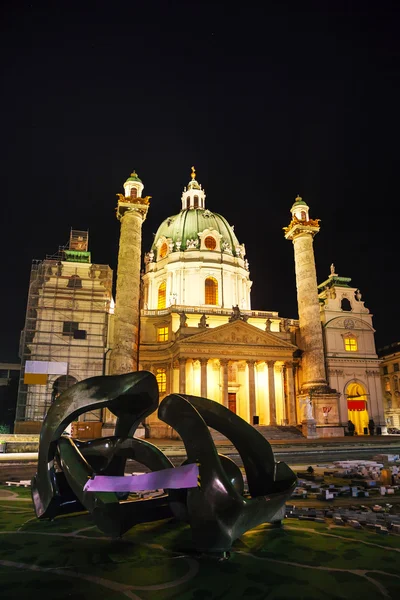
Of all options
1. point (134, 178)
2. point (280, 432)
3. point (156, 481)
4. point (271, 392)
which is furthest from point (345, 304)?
point (156, 481)

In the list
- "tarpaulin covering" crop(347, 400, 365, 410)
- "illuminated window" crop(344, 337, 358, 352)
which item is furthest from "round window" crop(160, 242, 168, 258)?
"tarpaulin covering" crop(347, 400, 365, 410)

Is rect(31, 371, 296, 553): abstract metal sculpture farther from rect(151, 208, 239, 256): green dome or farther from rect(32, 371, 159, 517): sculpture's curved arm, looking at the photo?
rect(151, 208, 239, 256): green dome

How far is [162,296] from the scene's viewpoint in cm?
5641

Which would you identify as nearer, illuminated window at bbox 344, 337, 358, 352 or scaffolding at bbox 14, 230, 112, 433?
scaffolding at bbox 14, 230, 112, 433

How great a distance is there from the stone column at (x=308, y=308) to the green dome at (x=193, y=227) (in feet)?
50.1

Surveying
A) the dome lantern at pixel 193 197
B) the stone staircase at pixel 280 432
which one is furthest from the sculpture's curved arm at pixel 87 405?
the dome lantern at pixel 193 197

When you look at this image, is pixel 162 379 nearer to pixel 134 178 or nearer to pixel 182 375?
pixel 182 375

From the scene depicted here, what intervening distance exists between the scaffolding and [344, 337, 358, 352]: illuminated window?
28.8 m

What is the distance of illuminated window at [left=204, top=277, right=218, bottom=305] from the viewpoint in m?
54.5

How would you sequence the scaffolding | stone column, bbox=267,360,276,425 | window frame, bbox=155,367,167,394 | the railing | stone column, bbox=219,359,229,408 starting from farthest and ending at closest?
the railing
window frame, bbox=155,367,167,394
stone column, bbox=267,360,276,425
stone column, bbox=219,359,229,408
the scaffolding

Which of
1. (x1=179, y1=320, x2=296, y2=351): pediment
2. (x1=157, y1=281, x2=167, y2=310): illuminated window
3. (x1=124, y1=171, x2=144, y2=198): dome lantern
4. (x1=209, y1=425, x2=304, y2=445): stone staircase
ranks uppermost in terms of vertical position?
(x1=124, y1=171, x2=144, y2=198): dome lantern

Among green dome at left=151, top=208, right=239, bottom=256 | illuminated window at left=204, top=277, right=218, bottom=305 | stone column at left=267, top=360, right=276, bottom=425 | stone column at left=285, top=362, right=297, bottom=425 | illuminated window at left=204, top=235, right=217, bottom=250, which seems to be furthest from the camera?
green dome at left=151, top=208, right=239, bottom=256

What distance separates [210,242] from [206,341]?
20.9m

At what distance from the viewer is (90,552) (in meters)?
5.48
